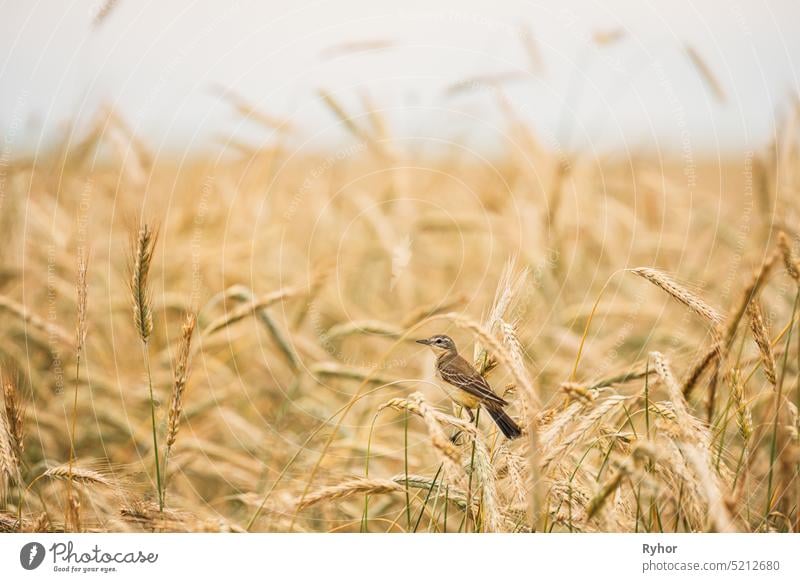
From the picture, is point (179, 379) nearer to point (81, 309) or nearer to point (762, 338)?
point (81, 309)

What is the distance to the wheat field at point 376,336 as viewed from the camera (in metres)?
1.55

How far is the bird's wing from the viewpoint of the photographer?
1.52 m

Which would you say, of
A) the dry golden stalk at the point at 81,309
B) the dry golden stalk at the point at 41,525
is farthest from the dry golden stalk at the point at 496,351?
the dry golden stalk at the point at 41,525

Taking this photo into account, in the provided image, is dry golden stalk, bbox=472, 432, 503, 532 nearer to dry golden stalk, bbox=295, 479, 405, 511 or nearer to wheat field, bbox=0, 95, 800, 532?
wheat field, bbox=0, 95, 800, 532

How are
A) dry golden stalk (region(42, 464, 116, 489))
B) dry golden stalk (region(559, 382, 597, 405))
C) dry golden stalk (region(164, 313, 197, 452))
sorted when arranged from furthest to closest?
dry golden stalk (region(42, 464, 116, 489))
dry golden stalk (region(164, 313, 197, 452))
dry golden stalk (region(559, 382, 597, 405))

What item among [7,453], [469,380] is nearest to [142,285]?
[7,453]

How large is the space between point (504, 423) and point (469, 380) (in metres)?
0.12
